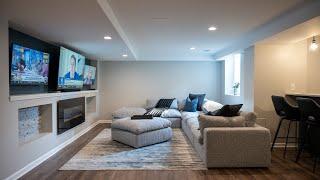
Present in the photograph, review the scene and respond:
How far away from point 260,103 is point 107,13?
133 inches

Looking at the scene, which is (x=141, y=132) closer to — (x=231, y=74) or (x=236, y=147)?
(x=236, y=147)

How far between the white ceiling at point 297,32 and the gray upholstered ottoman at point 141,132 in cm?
254

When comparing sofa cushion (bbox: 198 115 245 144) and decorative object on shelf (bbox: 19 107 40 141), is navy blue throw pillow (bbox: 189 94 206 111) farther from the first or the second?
decorative object on shelf (bbox: 19 107 40 141)

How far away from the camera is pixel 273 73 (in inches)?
188

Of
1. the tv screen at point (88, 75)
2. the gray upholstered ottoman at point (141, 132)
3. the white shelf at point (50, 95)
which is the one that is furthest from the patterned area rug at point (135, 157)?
the tv screen at point (88, 75)

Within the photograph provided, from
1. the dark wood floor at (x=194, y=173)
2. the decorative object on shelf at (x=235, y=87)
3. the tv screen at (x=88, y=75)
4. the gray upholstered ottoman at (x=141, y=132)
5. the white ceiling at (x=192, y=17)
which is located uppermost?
the white ceiling at (x=192, y=17)

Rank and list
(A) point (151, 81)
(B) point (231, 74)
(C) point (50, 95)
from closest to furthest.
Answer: (C) point (50, 95) → (B) point (231, 74) → (A) point (151, 81)

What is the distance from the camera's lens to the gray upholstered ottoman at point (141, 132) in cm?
466

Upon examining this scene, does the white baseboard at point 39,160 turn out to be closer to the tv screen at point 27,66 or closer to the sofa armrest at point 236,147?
the tv screen at point 27,66

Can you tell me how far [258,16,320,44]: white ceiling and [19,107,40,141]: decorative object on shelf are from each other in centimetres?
420

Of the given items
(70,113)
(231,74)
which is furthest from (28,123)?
(231,74)

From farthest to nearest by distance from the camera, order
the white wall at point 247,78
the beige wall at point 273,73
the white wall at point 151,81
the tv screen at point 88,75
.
Result: the white wall at point 151,81 → the tv screen at point 88,75 → the white wall at point 247,78 → the beige wall at point 273,73

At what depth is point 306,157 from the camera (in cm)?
417

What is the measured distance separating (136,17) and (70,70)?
2210 mm
